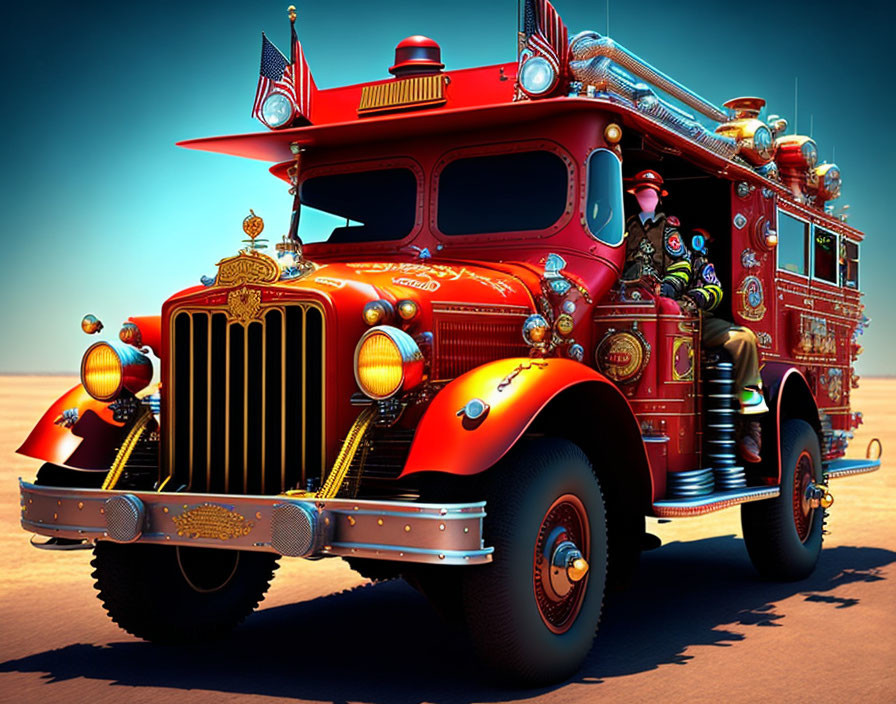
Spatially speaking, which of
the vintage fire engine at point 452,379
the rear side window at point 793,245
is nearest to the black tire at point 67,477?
the vintage fire engine at point 452,379

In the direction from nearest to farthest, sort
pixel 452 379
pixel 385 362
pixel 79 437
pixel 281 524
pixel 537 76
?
pixel 281 524, pixel 385 362, pixel 452 379, pixel 79 437, pixel 537 76

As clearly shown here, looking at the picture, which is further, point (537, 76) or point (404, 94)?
point (404, 94)

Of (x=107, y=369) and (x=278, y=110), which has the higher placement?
(x=278, y=110)

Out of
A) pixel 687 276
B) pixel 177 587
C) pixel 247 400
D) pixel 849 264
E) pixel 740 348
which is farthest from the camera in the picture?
pixel 849 264

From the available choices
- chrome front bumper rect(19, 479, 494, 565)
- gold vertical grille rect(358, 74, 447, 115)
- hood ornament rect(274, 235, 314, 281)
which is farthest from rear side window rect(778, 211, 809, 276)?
chrome front bumper rect(19, 479, 494, 565)

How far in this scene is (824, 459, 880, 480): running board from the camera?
9.25 m

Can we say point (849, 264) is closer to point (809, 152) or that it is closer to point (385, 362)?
point (809, 152)

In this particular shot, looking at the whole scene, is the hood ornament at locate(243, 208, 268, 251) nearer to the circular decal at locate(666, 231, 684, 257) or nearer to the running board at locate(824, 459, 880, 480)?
the circular decal at locate(666, 231, 684, 257)

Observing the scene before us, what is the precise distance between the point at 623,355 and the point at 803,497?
9.12 ft

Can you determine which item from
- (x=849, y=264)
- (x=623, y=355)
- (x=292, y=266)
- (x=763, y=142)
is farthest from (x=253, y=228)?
(x=849, y=264)

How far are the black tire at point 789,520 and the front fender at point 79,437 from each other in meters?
4.52

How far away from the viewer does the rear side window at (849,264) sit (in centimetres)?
1039

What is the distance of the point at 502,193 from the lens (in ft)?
22.4

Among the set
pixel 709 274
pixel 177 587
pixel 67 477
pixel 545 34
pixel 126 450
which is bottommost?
pixel 177 587
